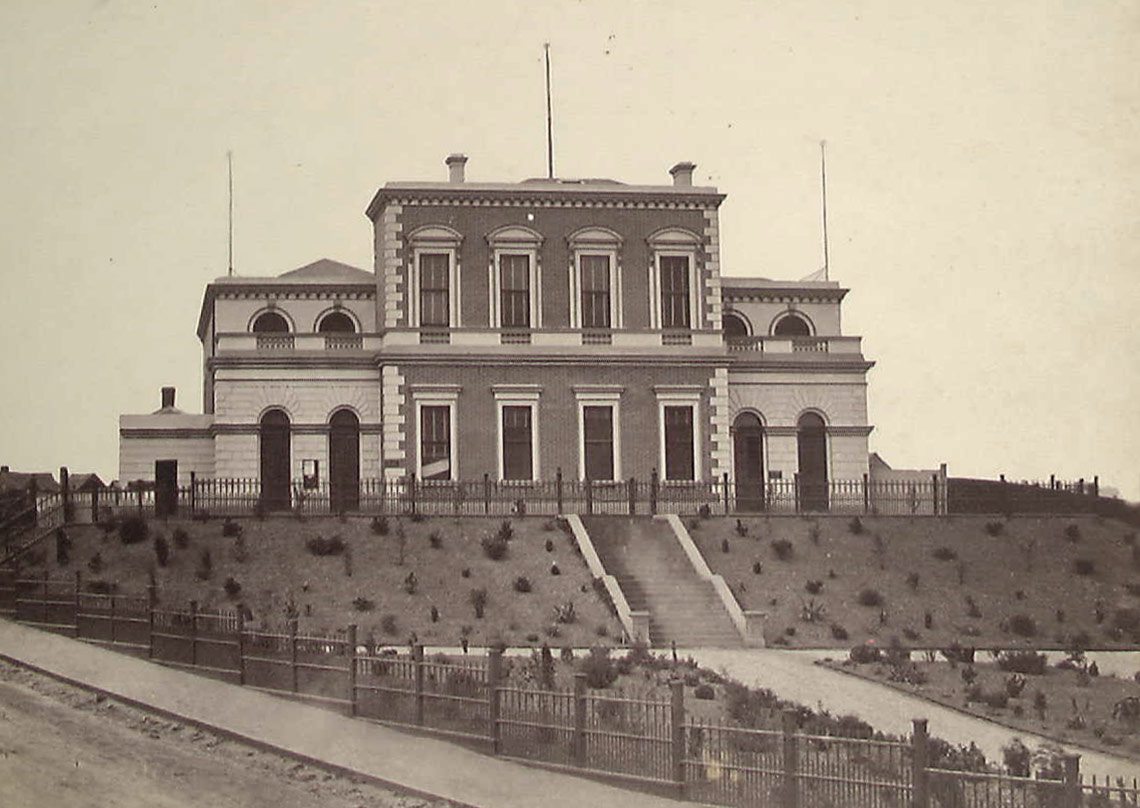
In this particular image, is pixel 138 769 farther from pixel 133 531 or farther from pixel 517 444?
pixel 517 444

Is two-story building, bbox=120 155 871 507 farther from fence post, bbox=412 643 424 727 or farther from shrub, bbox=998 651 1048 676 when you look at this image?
fence post, bbox=412 643 424 727

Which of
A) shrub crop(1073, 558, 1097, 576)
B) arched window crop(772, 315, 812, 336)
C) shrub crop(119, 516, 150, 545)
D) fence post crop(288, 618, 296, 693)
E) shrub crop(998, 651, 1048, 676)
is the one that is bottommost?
shrub crop(998, 651, 1048, 676)

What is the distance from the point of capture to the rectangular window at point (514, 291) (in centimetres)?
4244

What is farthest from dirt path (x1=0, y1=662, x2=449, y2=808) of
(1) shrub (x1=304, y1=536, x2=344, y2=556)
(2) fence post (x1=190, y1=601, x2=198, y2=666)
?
(1) shrub (x1=304, y1=536, x2=344, y2=556)

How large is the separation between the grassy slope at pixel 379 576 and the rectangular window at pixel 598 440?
6345mm

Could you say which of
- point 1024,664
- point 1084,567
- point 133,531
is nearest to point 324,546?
point 133,531

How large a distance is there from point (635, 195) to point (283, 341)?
33.0ft

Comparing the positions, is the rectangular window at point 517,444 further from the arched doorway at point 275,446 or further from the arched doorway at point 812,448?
the arched doorway at point 812,448

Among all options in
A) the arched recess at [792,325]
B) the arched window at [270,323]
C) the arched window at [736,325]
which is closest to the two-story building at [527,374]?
the arched window at [270,323]

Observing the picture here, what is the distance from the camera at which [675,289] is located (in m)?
43.3

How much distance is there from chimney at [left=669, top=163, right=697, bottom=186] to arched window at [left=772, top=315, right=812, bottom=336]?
526cm

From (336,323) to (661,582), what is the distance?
50.6ft

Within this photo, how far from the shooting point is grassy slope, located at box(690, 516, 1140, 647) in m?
32.4

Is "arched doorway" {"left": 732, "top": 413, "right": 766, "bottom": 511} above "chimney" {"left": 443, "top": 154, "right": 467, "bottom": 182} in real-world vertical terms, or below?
below
